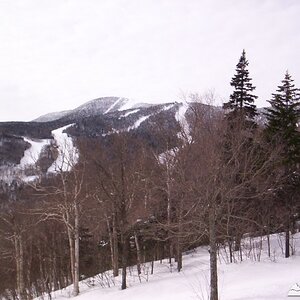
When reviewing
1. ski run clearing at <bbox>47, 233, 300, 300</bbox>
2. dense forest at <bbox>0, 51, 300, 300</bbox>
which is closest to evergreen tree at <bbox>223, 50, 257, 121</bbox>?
dense forest at <bbox>0, 51, 300, 300</bbox>

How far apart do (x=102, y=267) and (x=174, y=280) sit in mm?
19867

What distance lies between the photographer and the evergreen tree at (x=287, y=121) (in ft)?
74.3

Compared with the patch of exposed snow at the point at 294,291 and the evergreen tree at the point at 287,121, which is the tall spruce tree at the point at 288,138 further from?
the patch of exposed snow at the point at 294,291

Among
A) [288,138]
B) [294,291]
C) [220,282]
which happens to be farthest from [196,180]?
[288,138]

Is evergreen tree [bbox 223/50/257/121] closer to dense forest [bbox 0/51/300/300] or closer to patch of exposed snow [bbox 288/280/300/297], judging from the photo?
dense forest [bbox 0/51/300/300]

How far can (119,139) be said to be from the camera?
19.3 metres

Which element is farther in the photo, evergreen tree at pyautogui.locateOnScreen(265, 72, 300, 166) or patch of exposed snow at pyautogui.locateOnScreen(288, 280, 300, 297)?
evergreen tree at pyautogui.locateOnScreen(265, 72, 300, 166)

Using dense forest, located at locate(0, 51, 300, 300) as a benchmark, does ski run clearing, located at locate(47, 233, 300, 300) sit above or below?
below

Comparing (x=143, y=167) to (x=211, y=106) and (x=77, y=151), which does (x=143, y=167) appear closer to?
(x=77, y=151)

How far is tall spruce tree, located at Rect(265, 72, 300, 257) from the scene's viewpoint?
22.7 m

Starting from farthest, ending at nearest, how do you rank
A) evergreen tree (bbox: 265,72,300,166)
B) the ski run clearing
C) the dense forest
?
evergreen tree (bbox: 265,72,300,166) < the ski run clearing < the dense forest

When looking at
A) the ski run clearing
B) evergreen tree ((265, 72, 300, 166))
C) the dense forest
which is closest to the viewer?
the dense forest

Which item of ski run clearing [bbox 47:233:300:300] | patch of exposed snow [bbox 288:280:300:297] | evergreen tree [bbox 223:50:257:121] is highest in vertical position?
evergreen tree [bbox 223:50:257:121]

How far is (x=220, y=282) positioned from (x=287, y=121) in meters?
10.9
